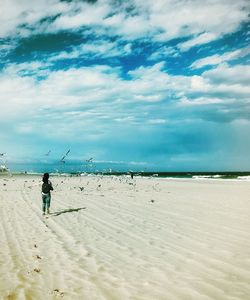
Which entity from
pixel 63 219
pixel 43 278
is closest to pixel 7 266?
pixel 43 278

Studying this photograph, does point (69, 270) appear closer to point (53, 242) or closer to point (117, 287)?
point (117, 287)

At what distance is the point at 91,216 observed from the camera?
16.4 m

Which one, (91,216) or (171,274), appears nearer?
(171,274)

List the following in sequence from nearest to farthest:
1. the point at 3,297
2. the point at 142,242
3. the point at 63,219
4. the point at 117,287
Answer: the point at 3,297 < the point at 117,287 < the point at 142,242 < the point at 63,219

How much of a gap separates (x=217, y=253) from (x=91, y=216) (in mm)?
7918

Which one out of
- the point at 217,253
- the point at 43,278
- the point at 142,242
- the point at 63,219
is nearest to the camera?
the point at 43,278

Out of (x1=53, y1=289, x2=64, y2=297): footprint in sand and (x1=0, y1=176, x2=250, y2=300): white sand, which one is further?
(x1=0, y1=176, x2=250, y2=300): white sand

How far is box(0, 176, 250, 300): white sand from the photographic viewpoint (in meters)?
7.07

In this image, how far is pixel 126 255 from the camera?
9656 millimetres

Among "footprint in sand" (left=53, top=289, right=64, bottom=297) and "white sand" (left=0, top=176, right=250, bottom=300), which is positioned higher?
"white sand" (left=0, top=176, right=250, bottom=300)

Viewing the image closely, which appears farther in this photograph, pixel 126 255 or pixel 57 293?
pixel 126 255

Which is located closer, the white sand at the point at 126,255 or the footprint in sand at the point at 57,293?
the footprint in sand at the point at 57,293

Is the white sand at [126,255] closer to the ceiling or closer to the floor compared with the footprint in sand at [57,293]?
closer to the ceiling

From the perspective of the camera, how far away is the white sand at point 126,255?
7.07 m
